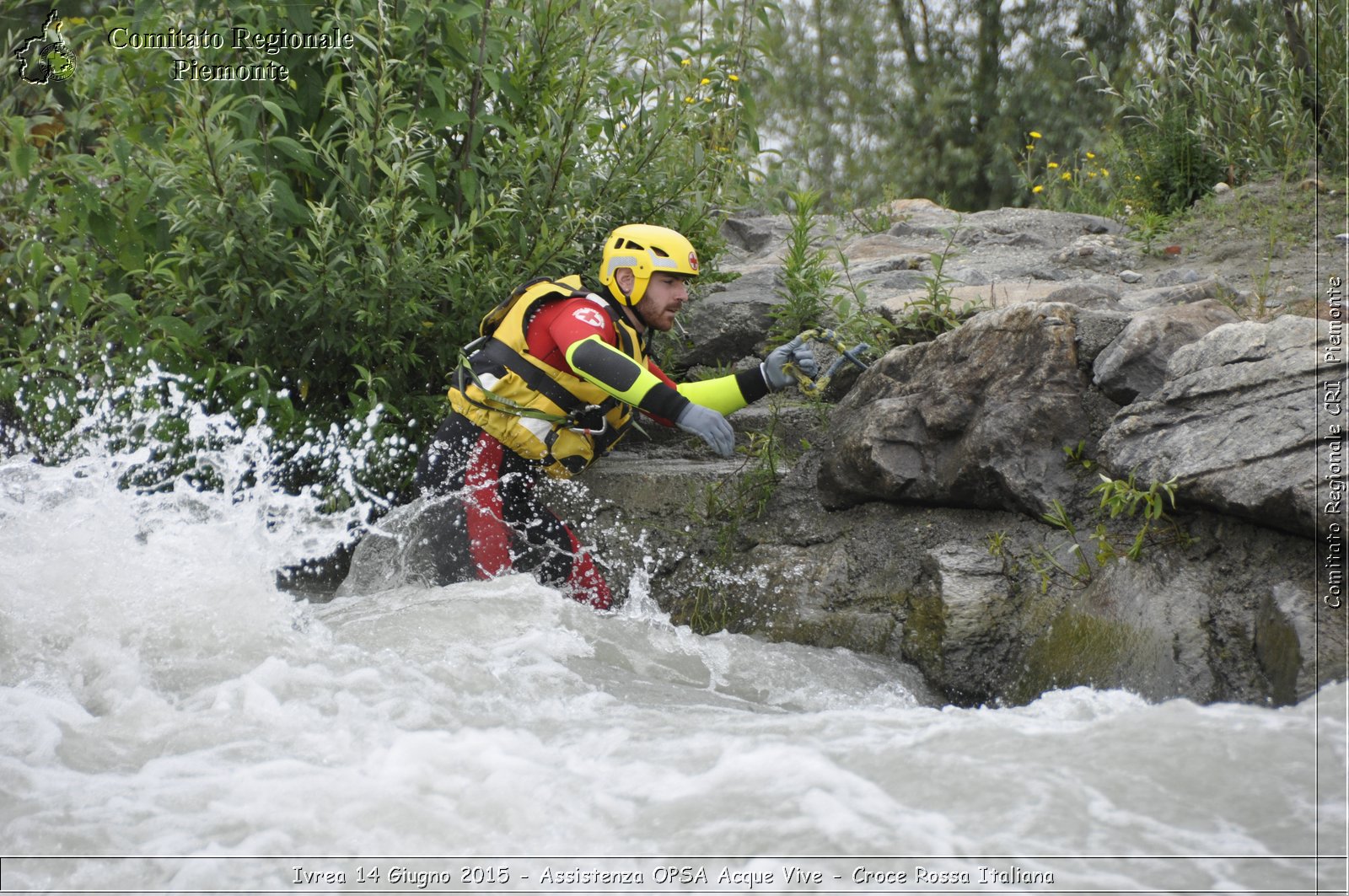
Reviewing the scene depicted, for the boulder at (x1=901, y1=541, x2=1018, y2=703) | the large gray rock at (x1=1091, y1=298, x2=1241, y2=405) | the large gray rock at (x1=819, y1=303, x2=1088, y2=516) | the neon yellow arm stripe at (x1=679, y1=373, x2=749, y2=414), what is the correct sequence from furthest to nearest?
1. the neon yellow arm stripe at (x1=679, y1=373, x2=749, y2=414)
2. the large gray rock at (x1=819, y1=303, x2=1088, y2=516)
3. the large gray rock at (x1=1091, y1=298, x2=1241, y2=405)
4. the boulder at (x1=901, y1=541, x2=1018, y2=703)

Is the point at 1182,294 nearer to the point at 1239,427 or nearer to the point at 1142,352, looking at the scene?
the point at 1142,352

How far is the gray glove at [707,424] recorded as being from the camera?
4.42 m

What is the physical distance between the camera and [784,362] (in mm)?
4727

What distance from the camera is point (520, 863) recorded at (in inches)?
97.0

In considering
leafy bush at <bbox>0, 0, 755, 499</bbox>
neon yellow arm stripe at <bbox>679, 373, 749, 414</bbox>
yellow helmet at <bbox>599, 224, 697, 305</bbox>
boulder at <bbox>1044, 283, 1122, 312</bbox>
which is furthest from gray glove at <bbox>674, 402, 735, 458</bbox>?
boulder at <bbox>1044, 283, 1122, 312</bbox>

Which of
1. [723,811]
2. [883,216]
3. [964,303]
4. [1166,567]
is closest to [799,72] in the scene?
[883,216]

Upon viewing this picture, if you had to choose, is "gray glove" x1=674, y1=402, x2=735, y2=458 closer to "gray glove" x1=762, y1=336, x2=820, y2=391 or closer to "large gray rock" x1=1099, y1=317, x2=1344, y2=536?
"gray glove" x1=762, y1=336, x2=820, y2=391

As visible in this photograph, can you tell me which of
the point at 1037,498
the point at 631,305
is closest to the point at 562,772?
the point at 1037,498

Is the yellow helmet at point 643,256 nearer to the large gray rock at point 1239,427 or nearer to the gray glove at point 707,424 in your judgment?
the gray glove at point 707,424

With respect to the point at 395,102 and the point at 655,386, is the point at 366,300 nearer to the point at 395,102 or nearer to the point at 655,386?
the point at 395,102

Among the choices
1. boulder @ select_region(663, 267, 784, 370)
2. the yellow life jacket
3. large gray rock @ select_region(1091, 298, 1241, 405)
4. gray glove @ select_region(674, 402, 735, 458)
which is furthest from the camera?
boulder @ select_region(663, 267, 784, 370)

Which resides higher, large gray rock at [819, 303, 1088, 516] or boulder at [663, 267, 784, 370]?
boulder at [663, 267, 784, 370]

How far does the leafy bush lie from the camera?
15.1 feet

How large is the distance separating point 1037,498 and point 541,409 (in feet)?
6.49
